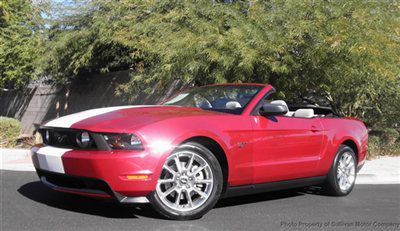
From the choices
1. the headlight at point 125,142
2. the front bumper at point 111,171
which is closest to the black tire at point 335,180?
the front bumper at point 111,171

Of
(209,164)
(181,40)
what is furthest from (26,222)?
(181,40)

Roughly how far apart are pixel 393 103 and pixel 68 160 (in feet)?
28.1

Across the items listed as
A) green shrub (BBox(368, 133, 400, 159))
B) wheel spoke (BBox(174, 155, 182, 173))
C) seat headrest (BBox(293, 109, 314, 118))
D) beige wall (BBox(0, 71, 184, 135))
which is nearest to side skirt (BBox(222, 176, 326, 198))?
wheel spoke (BBox(174, 155, 182, 173))

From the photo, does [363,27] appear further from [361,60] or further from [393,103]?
[393,103]

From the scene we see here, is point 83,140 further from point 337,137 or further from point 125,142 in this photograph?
point 337,137

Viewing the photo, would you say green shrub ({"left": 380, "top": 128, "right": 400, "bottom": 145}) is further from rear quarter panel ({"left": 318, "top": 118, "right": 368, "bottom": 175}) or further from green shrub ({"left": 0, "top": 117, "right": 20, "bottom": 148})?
green shrub ({"left": 0, "top": 117, "right": 20, "bottom": 148})

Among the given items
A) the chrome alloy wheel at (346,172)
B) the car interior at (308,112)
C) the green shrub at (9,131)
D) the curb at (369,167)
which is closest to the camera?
the car interior at (308,112)

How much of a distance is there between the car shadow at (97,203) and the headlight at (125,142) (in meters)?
0.63

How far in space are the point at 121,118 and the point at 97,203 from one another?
1.22 m

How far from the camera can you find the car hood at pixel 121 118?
16.3 ft

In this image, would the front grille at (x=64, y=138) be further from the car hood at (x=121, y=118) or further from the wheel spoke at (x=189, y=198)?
the wheel spoke at (x=189, y=198)

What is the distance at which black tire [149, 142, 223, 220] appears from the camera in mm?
5060

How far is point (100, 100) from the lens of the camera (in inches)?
603

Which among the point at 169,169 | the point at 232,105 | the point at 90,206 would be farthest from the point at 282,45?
the point at 90,206
